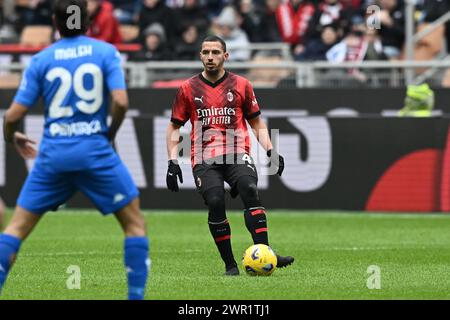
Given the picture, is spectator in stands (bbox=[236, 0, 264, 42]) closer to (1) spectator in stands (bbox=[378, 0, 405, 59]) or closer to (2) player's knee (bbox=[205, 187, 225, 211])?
(1) spectator in stands (bbox=[378, 0, 405, 59])

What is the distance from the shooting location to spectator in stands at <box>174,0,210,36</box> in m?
22.7

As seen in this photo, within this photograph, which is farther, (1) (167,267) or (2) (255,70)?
(2) (255,70)

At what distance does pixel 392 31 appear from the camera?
21.5m

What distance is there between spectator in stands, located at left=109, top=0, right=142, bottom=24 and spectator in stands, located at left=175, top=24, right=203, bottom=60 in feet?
7.39

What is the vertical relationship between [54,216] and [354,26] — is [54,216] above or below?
below

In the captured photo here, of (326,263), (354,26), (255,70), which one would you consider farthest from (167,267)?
(354,26)

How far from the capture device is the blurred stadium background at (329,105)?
1911 cm

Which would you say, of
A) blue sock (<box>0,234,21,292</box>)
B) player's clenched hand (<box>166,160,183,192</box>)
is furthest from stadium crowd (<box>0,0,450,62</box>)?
blue sock (<box>0,234,21,292</box>)

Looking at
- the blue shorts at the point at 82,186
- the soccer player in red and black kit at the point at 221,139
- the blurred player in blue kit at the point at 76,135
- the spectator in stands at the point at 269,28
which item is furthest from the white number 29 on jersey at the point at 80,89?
the spectator in stands at the point at 269,28

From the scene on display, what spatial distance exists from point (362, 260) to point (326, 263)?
1.58 feet

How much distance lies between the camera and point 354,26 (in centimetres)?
2148

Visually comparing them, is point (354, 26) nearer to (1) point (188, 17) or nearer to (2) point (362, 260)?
(1) point (188, 17)

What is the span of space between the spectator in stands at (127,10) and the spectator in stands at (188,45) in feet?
7.39
